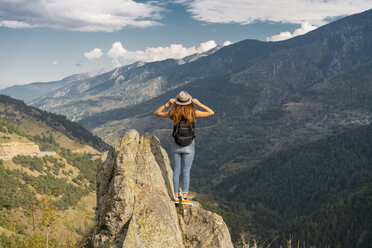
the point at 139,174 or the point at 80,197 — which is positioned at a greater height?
the point at 139,174

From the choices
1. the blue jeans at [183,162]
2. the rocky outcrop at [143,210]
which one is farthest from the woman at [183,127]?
the rocky outcrop at [143,210]

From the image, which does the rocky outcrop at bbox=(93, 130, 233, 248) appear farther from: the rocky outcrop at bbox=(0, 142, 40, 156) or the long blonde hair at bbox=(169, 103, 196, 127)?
the rocky outcrop at bbox=(0, 142, 40, 156)

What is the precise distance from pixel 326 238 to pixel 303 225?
14.2 meters

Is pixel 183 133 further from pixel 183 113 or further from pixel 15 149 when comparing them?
pixel 15 149

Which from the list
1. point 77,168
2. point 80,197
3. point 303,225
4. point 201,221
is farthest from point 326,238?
point 201,221

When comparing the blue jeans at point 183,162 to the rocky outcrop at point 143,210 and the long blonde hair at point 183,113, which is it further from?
the long blonde hair at point 183,113

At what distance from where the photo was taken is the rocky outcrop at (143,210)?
1234cm

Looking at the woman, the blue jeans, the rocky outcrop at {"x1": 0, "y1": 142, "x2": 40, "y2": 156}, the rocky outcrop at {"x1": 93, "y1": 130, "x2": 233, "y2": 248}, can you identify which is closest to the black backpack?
the woman

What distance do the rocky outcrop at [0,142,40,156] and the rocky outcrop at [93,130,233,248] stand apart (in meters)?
168

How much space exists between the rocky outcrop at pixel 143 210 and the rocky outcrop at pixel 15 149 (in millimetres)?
168006

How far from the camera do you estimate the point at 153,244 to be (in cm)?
1191

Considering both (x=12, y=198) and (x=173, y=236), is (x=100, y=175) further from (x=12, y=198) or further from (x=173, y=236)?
(x=12, y=198)

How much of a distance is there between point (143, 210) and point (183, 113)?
205 inches

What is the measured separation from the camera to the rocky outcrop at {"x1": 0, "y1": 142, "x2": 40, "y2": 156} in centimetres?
15775
